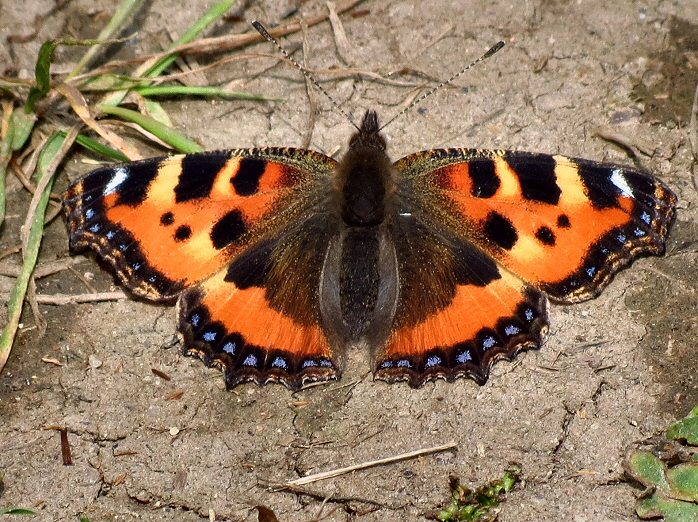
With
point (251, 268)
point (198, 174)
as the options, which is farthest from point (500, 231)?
point (198, 174)

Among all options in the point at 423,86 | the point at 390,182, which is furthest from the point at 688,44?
the point at 390,182

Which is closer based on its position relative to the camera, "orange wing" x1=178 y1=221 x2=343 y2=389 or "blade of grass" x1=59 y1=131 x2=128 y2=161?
"orange wing" x1=178 y1=221 x2=343 y2=389

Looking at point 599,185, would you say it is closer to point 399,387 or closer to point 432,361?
point 432,361

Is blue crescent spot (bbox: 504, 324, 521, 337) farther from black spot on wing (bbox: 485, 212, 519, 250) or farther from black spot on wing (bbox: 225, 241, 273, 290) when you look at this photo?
black spot on wing (bbox: 225, 241, 273, 290)

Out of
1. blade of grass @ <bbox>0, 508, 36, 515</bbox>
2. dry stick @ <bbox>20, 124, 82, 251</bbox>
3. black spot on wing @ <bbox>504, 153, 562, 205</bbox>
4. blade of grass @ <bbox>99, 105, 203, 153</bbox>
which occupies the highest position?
blade of grass @ <bbox>99, 105, 203, 153</bbox>

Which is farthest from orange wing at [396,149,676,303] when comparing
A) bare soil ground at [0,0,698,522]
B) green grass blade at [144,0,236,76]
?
green grass blade at [144,0,236,76]

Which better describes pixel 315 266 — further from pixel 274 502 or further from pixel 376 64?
pixel 376 64
